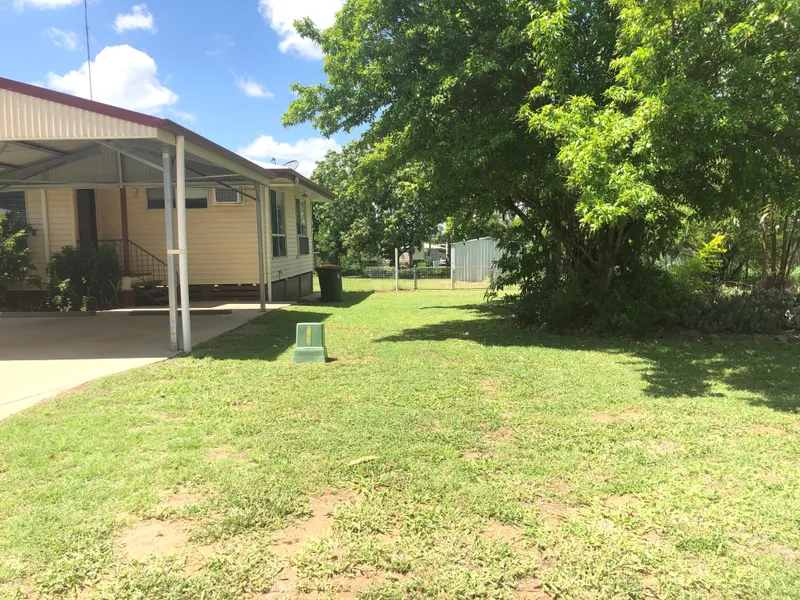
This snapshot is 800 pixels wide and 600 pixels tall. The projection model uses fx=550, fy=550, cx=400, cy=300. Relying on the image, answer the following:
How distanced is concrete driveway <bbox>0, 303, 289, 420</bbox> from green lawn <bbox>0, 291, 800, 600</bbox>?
69 cm

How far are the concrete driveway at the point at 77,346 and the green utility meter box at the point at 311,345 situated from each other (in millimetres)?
1950

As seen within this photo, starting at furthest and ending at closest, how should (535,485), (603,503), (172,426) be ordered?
1. (172,426)
2. (535,485)
3. (603,503)

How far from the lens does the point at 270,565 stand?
2699 mm

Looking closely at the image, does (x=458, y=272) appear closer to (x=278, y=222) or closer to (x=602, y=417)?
(x=278, y=222)

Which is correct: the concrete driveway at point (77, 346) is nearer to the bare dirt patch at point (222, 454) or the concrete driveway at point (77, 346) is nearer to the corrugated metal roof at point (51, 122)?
the bare dirt patch at point (222, 454)

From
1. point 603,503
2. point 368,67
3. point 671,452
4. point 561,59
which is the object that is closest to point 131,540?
point 603,503

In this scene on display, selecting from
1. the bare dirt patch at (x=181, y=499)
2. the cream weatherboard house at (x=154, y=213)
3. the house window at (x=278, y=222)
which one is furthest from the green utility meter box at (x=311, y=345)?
the house window at (x=278, y=222)

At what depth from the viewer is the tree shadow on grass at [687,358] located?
5.74m

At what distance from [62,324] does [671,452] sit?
10.9 meters

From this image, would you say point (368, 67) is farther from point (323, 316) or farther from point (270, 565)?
point (270, 565)

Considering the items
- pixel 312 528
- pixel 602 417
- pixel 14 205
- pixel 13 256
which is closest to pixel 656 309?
pixel 602 417

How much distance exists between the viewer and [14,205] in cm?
1369

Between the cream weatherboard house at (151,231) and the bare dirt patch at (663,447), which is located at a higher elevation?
the cream weatherboard house at (151,231)

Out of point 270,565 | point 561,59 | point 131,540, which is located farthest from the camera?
point 561,59
